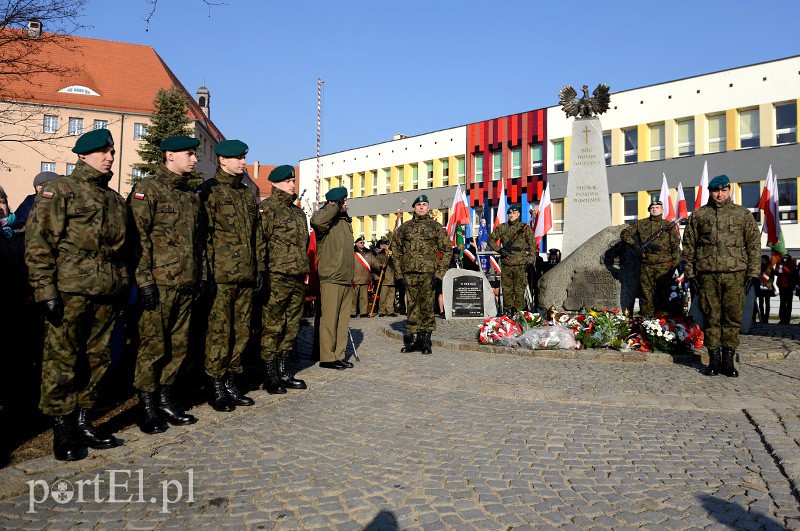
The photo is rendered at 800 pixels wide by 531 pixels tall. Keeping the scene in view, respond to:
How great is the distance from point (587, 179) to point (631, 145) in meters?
24.0

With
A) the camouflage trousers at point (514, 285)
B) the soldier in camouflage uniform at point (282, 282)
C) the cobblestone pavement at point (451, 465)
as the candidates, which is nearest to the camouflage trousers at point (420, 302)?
the cobblestone pavement at point (451, 465)

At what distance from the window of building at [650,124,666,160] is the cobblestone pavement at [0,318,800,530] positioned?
A: 29758 millimetres

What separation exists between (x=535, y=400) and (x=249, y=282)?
2.97 meters

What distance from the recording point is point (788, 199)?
28.8 meters

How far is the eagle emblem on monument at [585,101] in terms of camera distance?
13117mm

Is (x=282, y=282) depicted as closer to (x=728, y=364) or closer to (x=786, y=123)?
(x=728, y=364)

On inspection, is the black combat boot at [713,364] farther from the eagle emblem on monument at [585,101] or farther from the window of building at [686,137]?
the window of building at [686,137]

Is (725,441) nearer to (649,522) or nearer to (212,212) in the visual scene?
(649,522)

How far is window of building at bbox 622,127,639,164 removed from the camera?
34312 millimetres


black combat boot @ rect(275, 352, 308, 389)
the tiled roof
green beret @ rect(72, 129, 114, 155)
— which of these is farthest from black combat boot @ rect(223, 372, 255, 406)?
the tiled roof

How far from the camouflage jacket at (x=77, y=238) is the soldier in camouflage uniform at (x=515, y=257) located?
914cm

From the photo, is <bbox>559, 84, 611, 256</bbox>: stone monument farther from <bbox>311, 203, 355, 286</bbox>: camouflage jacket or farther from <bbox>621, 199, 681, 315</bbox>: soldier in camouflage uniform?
<bbox>311, 203, 355, 286</bbox>: camouflage jacket

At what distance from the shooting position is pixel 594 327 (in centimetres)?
905

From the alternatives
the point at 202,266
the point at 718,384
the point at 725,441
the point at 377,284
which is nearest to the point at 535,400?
the point at 725,441
